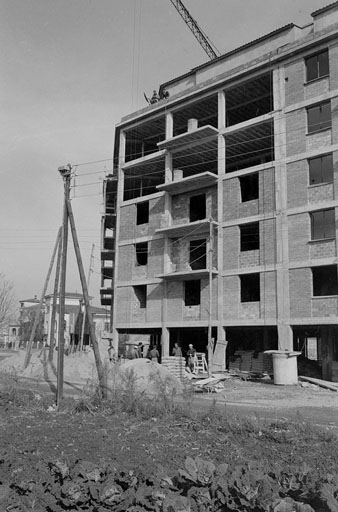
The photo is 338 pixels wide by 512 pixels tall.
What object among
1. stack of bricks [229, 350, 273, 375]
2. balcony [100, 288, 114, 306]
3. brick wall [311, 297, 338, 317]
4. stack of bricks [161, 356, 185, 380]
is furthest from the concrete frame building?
balcony [100, 288, 114, 306]

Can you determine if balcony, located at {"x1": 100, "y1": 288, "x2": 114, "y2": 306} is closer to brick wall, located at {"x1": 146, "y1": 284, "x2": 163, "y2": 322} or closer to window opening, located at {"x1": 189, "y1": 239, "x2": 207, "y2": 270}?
brick wall, located at {"x1": 146, "y1": 284, "x2": 163, "y2": 322}

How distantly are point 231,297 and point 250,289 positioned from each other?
1.99 m

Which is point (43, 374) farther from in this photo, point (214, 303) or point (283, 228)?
point (283, 228)

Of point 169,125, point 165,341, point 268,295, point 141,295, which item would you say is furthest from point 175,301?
point 169,125

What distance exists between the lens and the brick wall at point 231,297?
2680 cm

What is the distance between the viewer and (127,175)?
35.8 m

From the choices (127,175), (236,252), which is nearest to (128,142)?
A: (127,175)

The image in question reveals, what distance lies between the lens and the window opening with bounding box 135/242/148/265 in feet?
109

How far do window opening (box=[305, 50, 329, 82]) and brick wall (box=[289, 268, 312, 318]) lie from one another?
10.6m

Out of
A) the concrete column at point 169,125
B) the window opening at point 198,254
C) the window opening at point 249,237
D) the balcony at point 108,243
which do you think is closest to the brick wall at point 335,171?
the window opening at point 249,237

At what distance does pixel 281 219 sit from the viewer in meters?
25.4

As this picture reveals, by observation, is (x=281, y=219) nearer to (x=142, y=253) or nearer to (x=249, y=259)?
(x=249, y=259)

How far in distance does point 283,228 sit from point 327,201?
8.65ft

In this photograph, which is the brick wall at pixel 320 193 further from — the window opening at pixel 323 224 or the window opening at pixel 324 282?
the window opening at pixel 324 282
